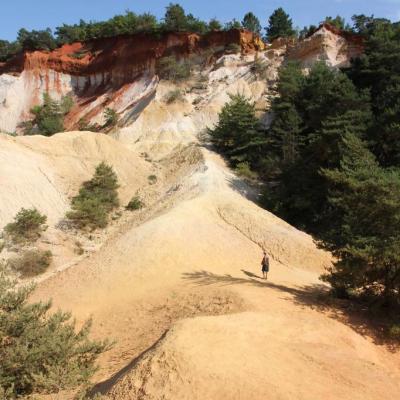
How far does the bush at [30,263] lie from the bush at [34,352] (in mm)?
13020

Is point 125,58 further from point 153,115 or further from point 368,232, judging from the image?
point 368,232

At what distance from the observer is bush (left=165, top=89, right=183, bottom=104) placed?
4309 cm

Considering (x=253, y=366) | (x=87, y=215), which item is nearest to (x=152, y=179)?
(x=87, y=215)

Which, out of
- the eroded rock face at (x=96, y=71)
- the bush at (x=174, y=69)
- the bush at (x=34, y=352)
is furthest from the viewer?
the eroded rock face at (x=96, y=71)

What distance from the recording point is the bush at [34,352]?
8211mm

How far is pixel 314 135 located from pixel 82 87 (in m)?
41.4

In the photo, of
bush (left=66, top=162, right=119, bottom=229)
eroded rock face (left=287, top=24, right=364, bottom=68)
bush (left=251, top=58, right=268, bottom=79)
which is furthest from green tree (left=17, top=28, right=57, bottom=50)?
bush (left=66, top=162, right=119, bottom=229)

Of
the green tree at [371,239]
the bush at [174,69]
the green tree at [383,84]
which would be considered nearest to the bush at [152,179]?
the green tree at [383,84]

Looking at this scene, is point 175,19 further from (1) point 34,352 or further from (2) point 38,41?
(1) point 34,352

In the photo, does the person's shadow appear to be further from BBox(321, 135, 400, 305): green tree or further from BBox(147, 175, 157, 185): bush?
BBox(147, 175, 157, 185): bush

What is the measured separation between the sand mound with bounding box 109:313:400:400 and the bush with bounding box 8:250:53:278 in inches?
529

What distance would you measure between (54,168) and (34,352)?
78.6 ft

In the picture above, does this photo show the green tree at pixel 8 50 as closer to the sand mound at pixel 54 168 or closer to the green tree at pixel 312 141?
the sand mound at pixel 54 168

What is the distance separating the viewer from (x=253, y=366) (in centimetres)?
936
